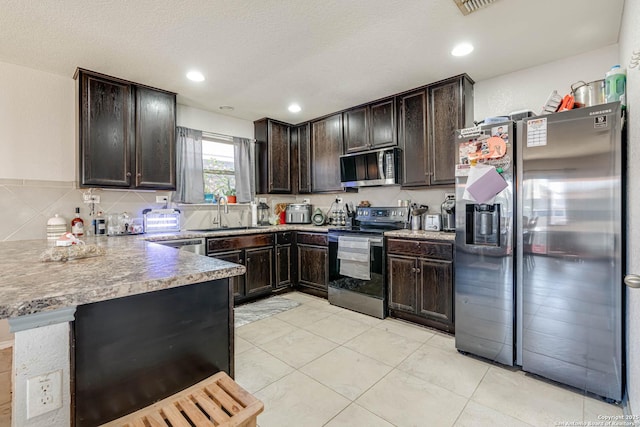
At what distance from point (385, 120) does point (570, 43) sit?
1.73m

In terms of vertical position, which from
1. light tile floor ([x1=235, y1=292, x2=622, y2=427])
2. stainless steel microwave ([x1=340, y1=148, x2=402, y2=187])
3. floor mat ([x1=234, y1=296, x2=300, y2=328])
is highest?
stainless steel microwave ([x1=340, y1=148, x2=402, y2=187])

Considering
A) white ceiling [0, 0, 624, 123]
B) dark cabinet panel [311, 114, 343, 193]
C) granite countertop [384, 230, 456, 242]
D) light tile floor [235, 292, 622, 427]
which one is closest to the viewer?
light tile floor [235, 292, 622, 427]

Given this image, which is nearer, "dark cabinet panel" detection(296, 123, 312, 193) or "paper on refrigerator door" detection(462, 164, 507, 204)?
"paper on refrigerator door" detection(462, 164, 507, 204)

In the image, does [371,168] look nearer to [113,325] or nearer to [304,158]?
[304,158]

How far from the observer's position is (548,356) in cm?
193

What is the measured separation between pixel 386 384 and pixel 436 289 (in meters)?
1.11

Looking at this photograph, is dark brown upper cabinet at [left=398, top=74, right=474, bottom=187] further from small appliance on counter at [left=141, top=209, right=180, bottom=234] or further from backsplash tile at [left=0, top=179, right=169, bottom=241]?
backsplash tile at [left=0, top=179, right=169, bottom=241]

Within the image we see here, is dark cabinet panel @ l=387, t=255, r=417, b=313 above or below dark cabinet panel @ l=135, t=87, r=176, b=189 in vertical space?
below

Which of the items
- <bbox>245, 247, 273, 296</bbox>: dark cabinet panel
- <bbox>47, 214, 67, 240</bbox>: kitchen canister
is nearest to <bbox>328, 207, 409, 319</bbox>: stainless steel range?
<bbox>245, 247, 273, 296</bbox>: dark cabinet panel

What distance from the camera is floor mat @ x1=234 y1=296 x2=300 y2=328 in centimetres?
308

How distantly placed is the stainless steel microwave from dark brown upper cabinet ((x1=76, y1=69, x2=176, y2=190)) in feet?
7.03

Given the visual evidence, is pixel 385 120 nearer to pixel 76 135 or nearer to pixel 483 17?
pixel 483 17

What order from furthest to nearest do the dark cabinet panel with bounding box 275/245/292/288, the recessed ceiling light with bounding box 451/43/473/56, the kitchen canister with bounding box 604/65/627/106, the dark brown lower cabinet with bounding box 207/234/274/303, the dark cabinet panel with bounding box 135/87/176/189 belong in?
the dark cabinet panel with bounding box 275/245/292/288 → the dark brown lower cabinet with bounding box 207/234/274/303 → the dark cabinet panel with bounding box 135/87/176/189 → the recessed ceiling light with bounding box 451/43/473/56 → the kitchen canister with bounding box 604/65/627/106

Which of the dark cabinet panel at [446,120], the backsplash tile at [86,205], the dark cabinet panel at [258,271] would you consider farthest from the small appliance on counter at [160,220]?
the dark cabinet panel at [446,120]
